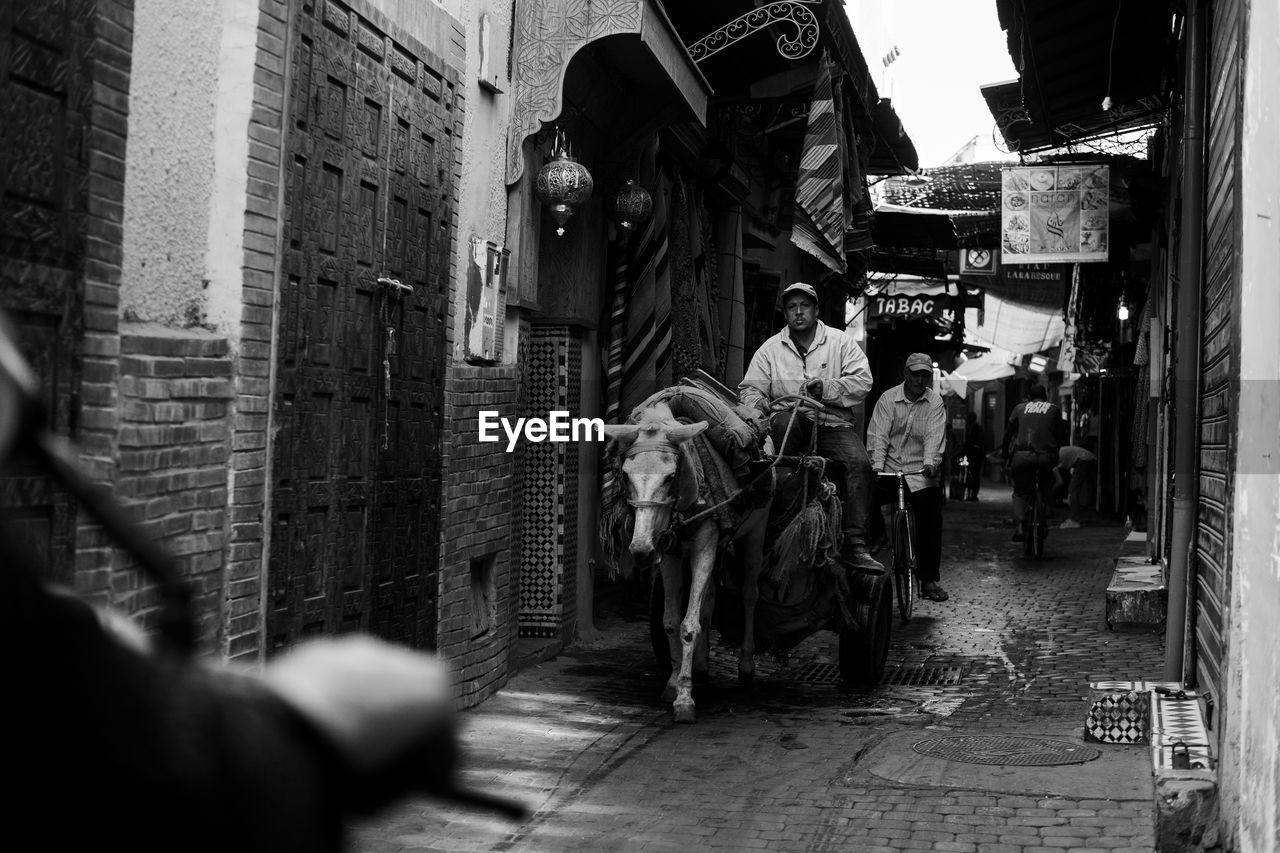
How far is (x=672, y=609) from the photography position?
843cm

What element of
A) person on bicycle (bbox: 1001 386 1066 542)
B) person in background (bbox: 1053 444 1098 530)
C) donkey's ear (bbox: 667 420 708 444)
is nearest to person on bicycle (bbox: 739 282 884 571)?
donkey's ear (bbox: 667 420 708 444)

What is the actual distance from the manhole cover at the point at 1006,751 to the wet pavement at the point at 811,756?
17 millimetres

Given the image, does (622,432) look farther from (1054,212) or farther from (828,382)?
(1054,212)

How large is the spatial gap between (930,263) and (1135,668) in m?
15.8

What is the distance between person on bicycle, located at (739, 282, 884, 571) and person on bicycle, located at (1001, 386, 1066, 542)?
8.79 metres

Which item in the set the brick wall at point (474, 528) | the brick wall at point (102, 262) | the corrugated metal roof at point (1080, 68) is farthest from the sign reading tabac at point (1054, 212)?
the brick wall at point (102, 262)

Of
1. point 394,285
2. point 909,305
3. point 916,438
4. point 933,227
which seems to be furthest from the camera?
point 909,305

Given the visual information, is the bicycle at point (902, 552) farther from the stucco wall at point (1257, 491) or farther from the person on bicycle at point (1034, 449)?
the stucco wall at point (1257, 491)

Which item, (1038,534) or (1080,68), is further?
(1038,534)

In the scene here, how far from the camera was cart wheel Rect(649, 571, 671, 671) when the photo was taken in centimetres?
889

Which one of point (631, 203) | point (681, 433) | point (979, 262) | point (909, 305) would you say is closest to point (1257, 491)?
point (681, 433)

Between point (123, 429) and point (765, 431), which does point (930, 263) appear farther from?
point (123, 429)

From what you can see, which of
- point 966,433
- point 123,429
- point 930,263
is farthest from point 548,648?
point 966,433

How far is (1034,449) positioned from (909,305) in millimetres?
9384
